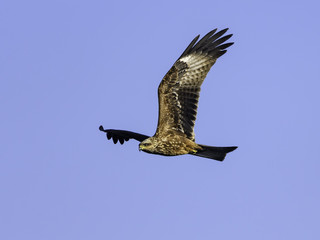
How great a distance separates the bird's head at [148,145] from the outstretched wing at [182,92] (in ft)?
1.00

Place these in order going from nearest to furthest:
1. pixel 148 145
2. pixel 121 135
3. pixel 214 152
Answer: pixel 148 145, pixel 214 152, pixel 121 135

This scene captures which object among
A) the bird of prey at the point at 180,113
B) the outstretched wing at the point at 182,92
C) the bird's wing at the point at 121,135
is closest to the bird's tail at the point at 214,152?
the bird of prey at the point at 180,113

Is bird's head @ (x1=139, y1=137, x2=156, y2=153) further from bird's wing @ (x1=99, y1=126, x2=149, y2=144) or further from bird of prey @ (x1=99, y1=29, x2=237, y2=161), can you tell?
bird's wing @ (x1=99, y1=126, x2=149, y2=144)

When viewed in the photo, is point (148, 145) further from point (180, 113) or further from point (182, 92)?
point (182, 92)

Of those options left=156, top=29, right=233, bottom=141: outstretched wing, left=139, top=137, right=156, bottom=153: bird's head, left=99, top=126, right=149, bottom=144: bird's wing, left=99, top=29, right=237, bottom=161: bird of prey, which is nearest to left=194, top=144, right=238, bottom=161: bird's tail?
left=99, top=29, right=237, bottom=161: bird of prey

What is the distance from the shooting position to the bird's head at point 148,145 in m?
12.4

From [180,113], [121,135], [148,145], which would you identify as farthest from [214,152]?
[121,135]

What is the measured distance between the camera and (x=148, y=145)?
1256 cm

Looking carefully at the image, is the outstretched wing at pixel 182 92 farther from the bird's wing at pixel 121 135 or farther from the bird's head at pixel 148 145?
the bird's wing at pixel 121 135

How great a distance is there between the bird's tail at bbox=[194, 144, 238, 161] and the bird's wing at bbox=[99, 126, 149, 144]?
270cm

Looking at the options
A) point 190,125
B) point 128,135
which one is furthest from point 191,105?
point 128,135

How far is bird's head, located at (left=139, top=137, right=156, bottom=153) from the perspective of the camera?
1244cm

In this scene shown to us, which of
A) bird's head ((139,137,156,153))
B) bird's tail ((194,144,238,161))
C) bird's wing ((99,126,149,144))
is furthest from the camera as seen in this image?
bird's wing ((99,126,149,144))

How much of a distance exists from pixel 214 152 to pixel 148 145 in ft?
5.25
